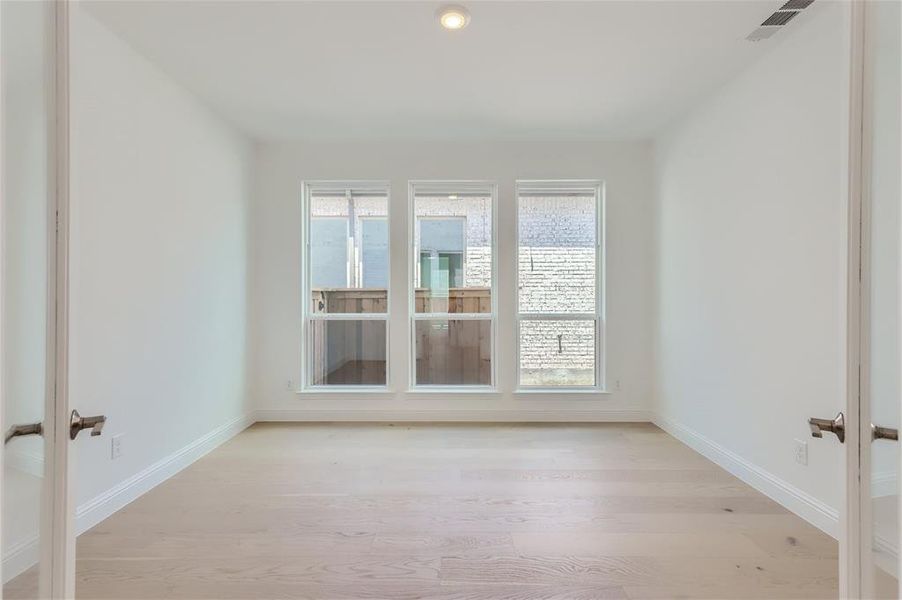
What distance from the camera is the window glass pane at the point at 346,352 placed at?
4.06m

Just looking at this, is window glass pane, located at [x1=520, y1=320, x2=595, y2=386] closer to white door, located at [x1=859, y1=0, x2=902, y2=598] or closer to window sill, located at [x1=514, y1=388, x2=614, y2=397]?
window sill, located at [x1=514, y1=388, x2=614, y2=397]

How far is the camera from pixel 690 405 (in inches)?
128

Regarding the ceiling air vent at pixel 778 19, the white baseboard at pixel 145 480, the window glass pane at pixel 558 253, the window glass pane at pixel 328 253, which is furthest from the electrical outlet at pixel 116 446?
the ceiling air vent at pixel 778 19

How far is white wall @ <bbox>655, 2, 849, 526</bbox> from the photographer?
6.75ft

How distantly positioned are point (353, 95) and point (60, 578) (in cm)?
290

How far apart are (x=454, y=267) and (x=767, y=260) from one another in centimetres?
244

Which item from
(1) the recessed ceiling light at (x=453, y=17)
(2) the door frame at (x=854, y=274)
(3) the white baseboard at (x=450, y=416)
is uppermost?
(1) the recessed ceiling light at (x=453, y=17)

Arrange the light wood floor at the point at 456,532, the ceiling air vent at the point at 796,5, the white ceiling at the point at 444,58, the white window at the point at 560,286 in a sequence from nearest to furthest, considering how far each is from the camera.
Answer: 1. the light wood floor at the point at 456,532
2. the ceiling air vent at the point at 796,5
3. the white ceiling at the point at 444,58
4. the white window at the point at 560,286

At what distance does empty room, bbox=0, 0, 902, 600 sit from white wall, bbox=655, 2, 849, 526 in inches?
0.8

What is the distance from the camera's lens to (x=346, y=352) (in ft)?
13.4

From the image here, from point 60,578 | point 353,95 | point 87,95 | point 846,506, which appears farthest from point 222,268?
point 846,506

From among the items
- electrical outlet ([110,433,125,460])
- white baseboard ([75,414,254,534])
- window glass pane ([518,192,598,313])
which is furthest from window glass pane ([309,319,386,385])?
electrical outlet ([110,433,125,460])

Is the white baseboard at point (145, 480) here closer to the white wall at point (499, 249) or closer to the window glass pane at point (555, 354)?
the white wall at point (499, 249)

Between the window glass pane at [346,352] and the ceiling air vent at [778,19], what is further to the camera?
the window glass pane at [346,352]
